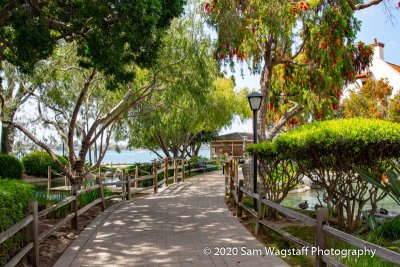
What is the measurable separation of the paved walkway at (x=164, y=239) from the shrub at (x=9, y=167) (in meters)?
13.1

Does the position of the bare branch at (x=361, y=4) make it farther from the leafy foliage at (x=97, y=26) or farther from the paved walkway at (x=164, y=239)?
the paved walkway at (x=164, y=239)

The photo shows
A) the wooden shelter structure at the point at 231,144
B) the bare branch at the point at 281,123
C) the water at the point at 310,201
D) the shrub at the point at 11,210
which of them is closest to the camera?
the shrub at the point at 11,210

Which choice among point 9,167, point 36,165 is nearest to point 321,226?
point 9,167

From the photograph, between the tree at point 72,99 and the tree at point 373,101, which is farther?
the tree at point 373,101

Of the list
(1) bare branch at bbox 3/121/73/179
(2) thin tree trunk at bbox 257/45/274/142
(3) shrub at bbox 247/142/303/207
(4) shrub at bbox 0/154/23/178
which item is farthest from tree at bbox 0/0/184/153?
(4) shrub at bbox 0/154/23/178

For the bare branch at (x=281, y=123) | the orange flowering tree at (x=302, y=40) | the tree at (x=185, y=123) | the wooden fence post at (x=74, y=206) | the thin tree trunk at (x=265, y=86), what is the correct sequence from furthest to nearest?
1. the tree at (x=185, y=123)
2. the bare branch at (x=281, y=123)
3. the thin tree trunk at (x=265, y=86)
4. the orange flowering tree at (x=302, y=40)
5. the wooden fence post at (x=74, y=206)

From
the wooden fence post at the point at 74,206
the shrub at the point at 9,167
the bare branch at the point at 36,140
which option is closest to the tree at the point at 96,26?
the wooden fence post at the point at 74,206

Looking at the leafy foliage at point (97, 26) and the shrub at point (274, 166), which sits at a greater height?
the leafy foliage at point (97, 26)

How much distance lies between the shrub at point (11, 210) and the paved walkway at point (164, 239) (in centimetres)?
69

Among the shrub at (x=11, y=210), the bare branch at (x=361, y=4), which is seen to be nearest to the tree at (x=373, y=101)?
the bare branch at (x=361, y=4)

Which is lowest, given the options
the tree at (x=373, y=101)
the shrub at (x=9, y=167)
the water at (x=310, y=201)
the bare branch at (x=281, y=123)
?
the water at (x=310, y=201)

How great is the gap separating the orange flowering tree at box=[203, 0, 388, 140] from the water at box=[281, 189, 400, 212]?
3.62 meters

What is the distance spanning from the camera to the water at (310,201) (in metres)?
14.7

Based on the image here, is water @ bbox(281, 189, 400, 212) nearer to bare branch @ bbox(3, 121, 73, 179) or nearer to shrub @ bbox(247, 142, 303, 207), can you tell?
shrub @ bbox(247, 142, 303, 207)
